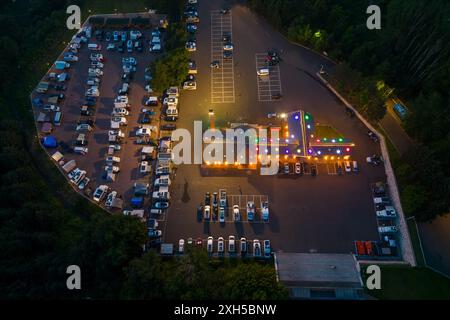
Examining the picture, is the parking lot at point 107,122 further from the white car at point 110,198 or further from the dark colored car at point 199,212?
the dark colored car at point 199,212

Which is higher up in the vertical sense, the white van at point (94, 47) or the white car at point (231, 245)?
the white van at point (94, 47)

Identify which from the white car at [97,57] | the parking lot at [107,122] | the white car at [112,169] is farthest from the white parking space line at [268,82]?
the white car at [97,57]

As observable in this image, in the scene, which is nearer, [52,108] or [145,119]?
[145,119]

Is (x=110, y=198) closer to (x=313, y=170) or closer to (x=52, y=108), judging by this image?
(x=52, y=108)

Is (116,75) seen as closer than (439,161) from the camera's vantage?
No

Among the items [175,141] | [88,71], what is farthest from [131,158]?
[88,71]

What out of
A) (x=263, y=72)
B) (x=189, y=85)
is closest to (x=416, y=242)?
(x=263, y=72)
